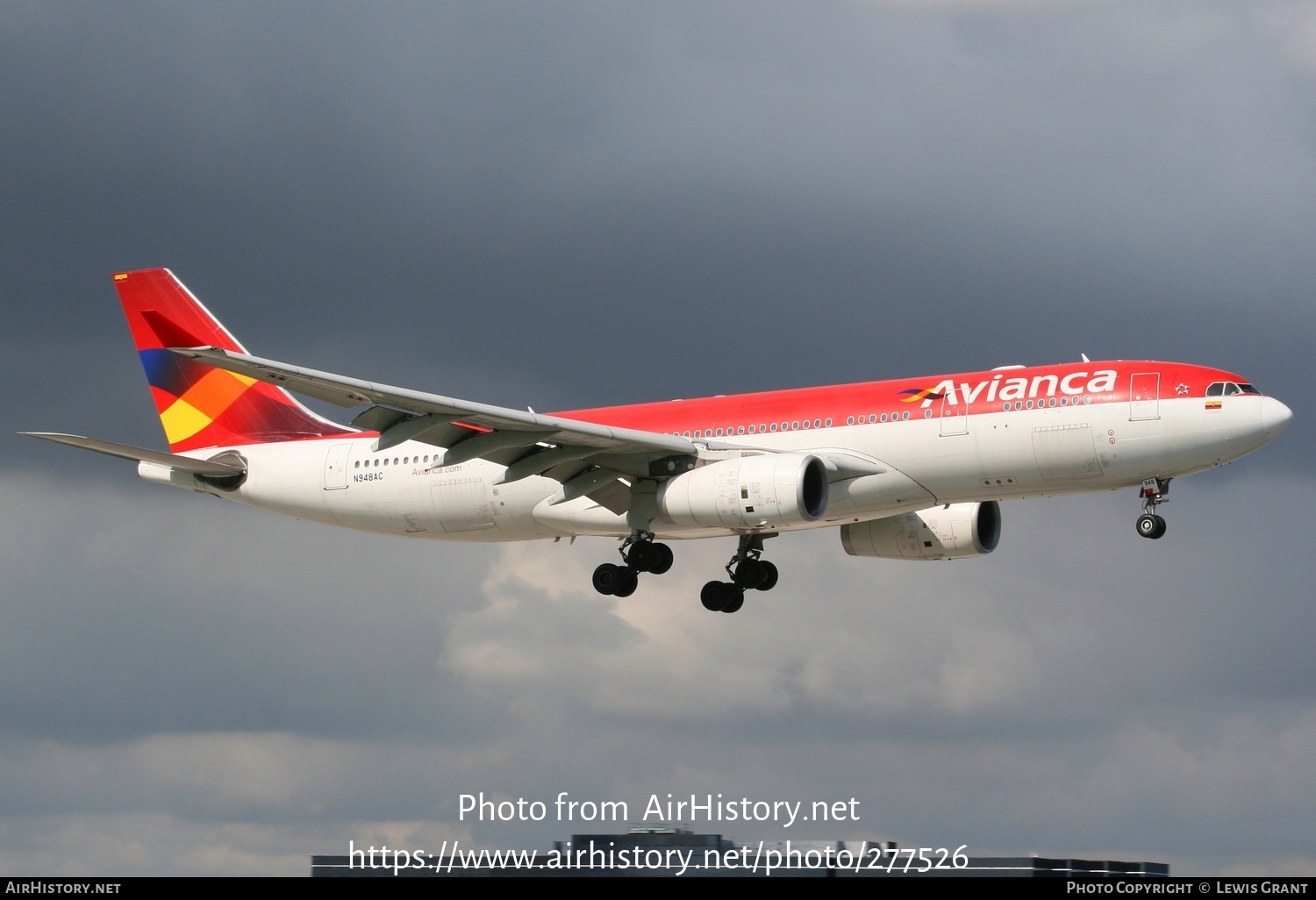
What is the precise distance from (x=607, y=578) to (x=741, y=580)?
4890mm

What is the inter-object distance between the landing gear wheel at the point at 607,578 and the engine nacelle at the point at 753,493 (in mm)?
4326

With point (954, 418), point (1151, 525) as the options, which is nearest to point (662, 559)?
point (954, 418)

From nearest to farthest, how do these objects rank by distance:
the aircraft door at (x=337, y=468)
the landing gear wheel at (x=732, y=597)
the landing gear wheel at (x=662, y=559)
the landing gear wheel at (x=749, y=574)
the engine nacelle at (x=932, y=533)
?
the landing gear wheel at (x=662, y=559)
the engine nacelle at (x=932, y=533)
the landing gear wheel at (x=749, y=574)
the landing gear wheel at (x=732, y=597)
the aircraft door at (x=337, y=468)

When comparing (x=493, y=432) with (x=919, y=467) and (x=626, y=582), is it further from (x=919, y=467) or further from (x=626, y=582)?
(x=919, y=467)

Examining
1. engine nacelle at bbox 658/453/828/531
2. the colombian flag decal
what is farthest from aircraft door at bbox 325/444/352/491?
the colombian flag decal

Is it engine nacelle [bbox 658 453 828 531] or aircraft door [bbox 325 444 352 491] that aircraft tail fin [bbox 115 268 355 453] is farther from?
engine nacelle [bbox 658 453 828 531]

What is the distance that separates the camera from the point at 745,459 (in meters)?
51.2

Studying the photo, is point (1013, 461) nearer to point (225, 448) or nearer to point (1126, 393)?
point (1126, 393)

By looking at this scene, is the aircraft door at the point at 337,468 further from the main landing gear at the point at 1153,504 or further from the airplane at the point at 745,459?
the main landing gear at the point at 1153,504

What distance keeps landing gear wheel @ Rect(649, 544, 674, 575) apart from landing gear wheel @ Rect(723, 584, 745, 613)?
3.60 metres

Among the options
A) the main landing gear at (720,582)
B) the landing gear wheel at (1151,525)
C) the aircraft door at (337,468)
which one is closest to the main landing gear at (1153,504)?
the landing gear wheel at (1151,525)

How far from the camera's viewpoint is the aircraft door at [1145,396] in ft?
159

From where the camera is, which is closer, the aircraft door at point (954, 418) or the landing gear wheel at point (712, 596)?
the aircraft door at point (954, 418)
